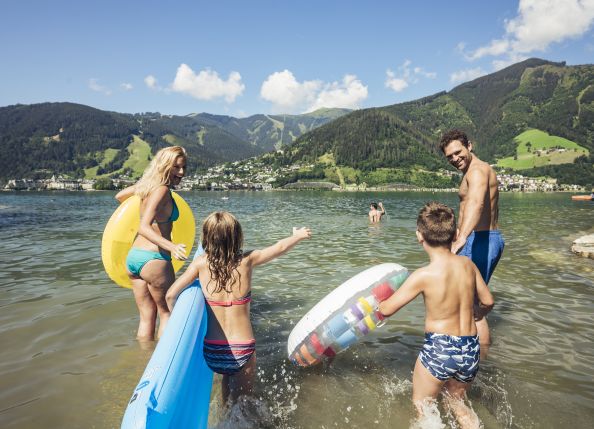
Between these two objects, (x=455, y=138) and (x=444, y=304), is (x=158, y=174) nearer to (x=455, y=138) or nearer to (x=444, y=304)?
(x=444, y=304)

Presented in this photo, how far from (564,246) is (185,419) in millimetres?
18373

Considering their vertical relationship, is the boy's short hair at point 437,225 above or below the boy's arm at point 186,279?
above

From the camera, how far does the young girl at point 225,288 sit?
3533 mm

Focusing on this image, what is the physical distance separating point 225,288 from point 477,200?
3201 mm

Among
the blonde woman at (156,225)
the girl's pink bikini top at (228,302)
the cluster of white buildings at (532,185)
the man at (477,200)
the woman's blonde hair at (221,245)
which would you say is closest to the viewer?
the woman's blonde hair at (221,245)

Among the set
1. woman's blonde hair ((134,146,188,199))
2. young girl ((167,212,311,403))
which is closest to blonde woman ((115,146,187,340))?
woman's blonde hair ((134,146,188,199))

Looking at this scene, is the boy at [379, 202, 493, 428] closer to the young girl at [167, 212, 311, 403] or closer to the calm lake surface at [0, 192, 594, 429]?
the calm lake surface at [0, 192, 594, 429]

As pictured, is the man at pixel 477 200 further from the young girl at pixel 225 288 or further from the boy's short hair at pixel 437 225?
the young girl at pixel 225 288

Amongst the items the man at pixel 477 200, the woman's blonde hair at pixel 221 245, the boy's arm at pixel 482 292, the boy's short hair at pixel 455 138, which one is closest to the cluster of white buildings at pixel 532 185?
the man at pixel 477 200

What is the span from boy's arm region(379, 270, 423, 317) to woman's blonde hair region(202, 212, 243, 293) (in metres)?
1.57

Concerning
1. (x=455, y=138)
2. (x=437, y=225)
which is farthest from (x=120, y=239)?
(x=455, y=138)

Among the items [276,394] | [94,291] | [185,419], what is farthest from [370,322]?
[94,291]

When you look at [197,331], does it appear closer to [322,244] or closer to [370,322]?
[370,322]

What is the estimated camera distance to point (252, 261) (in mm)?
3744
